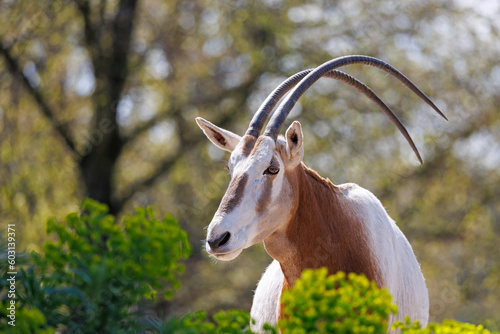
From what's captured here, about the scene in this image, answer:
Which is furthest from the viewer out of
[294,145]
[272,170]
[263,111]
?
[263,111]

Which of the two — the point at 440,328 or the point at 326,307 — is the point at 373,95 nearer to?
the point at 440,328

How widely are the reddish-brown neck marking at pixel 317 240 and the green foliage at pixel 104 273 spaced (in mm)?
1425

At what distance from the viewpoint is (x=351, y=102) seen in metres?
13.6

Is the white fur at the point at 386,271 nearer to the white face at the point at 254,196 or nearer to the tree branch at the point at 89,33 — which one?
the white face at the point at 254,196

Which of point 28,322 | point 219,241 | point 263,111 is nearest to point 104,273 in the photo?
point 28,322

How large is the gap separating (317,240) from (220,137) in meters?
1.08

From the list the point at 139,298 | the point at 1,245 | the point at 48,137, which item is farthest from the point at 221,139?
the point at 48,137

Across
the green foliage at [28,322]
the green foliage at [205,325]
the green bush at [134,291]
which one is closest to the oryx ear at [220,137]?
the green bush at [134,291]

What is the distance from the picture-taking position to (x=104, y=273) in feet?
8.31

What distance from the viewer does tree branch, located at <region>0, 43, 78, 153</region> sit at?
13.2 metres

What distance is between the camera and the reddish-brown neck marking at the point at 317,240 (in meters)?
4.04

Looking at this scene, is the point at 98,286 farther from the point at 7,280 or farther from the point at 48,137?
the point at 48,137

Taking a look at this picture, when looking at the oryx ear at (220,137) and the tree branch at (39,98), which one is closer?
the oryx ear at (220,137)

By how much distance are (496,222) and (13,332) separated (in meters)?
14.1
